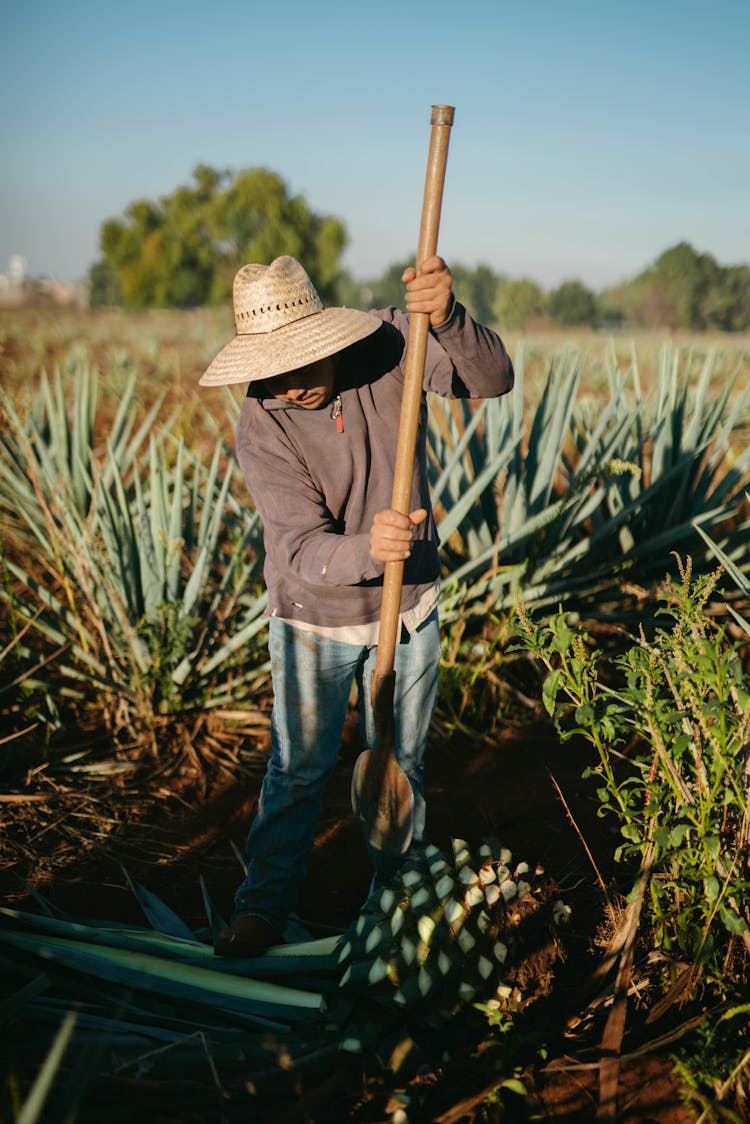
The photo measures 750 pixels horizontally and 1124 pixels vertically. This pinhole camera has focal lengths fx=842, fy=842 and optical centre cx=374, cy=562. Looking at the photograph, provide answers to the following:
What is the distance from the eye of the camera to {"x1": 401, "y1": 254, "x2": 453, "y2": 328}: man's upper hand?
1.64 meters

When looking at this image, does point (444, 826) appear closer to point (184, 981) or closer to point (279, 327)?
point (184, 981)

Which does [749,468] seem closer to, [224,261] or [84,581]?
[84,581]

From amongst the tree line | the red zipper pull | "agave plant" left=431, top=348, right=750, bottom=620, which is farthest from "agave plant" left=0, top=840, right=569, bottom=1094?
the tree line

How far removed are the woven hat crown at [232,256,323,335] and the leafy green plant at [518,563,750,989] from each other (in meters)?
0.78

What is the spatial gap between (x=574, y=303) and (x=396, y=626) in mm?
46487

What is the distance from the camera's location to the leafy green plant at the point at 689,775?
4.71 feet

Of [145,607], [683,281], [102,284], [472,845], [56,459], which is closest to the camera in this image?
[472,845]

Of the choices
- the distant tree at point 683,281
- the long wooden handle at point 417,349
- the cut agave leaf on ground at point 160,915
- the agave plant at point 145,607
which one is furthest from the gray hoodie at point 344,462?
the distant tree at point 683,281

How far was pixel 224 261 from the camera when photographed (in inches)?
1843

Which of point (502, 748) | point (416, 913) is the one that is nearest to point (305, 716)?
point (416, 913)

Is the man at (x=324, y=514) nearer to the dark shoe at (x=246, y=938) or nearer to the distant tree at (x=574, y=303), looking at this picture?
the dark shoe at (x=246, y=938)

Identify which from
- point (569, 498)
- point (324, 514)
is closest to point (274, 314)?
point (324, 514)

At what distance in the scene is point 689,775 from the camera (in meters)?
1.74

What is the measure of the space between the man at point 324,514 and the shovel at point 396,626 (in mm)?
56
